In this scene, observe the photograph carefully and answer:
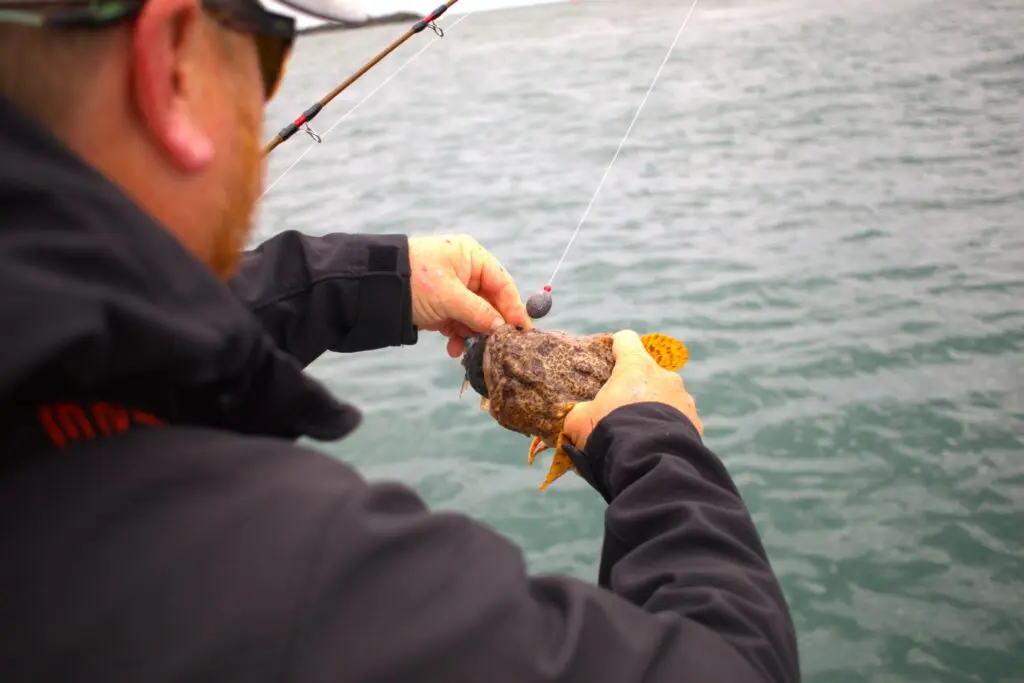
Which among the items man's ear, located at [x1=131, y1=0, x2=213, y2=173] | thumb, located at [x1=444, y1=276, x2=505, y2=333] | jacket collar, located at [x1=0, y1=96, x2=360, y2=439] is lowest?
thumb, located at [x1=444, y1=276, x2=505, y2=333]

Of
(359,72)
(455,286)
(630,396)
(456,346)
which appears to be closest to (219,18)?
(630,396)

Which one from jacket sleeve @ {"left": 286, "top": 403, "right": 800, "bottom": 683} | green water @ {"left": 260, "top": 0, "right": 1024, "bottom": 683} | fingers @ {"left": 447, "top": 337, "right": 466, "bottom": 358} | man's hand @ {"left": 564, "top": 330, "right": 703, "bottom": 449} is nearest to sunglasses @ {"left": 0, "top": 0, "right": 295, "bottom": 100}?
jacket sleeve @ {"left": 286, "top": 403, "right": 800, "bottom": 683}

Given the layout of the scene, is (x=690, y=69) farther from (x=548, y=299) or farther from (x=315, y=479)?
(x=315, y=479)

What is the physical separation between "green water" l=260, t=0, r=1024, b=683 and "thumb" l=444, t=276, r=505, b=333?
1.46 m

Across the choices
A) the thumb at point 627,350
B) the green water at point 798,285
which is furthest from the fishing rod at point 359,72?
the green water at point 798,285

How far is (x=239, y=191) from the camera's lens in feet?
3.60

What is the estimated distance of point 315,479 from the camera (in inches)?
38.0

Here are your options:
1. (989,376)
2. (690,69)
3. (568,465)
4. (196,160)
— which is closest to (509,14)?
(690,69)

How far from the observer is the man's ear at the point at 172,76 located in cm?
92

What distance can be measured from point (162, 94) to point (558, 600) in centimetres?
74

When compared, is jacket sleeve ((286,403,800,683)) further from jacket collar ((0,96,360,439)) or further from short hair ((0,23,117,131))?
short hair ((0,23,117,131))

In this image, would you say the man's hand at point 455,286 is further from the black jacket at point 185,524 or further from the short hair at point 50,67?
the short hair at point 50,67

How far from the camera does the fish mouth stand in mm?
3090

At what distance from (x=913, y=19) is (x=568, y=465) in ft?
41.4
